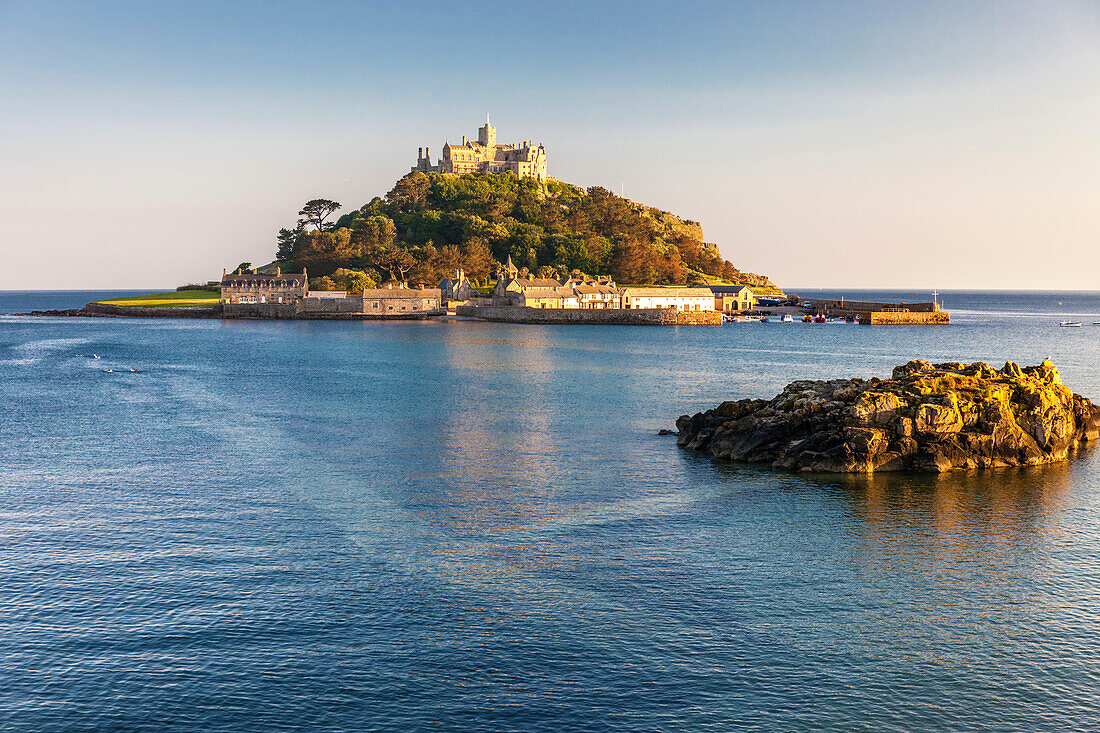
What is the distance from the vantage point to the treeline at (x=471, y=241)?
17188 centimetres

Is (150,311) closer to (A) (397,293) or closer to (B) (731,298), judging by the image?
(A) (397,293)

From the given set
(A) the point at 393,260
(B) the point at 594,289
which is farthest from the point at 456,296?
(B) the point at 594,289

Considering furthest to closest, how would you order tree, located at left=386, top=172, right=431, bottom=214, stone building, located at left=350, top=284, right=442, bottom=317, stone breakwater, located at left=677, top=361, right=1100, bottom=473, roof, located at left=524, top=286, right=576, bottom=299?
tree, located at left=386, top=172, right=431, bottom=214
stone building, located at left=350, top=284, right=442, bottom=317
roof, located at left=524, top=286, right=576, bottom=299
stone breakwater, located at left=677, top=361, right=1100, bottom=473

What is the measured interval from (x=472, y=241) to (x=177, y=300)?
6327 centimetres

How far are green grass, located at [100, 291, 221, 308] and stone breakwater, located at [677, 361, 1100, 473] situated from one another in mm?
147913

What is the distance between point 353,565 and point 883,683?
44.9ft

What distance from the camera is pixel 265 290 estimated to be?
532 ft

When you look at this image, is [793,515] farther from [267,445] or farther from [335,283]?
[335,283]

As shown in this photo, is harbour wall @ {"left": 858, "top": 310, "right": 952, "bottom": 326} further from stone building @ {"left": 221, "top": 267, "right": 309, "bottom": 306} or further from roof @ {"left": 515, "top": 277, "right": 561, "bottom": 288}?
stone building @ {"left": 221, "top": 267, "right": 309, "bottom": 306}

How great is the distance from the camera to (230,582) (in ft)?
73.3

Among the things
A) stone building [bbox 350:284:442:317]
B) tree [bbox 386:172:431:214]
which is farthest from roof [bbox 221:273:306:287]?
tree [bbox 386:172:431:214]

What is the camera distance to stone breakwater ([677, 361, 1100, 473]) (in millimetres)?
35438

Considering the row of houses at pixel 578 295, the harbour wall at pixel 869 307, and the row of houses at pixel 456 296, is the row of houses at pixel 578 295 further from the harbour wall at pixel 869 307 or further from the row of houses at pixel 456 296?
the harbour wall at pixel 869 307

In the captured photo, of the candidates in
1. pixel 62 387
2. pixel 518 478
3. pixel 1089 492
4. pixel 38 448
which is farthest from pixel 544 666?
pixel 62 387
